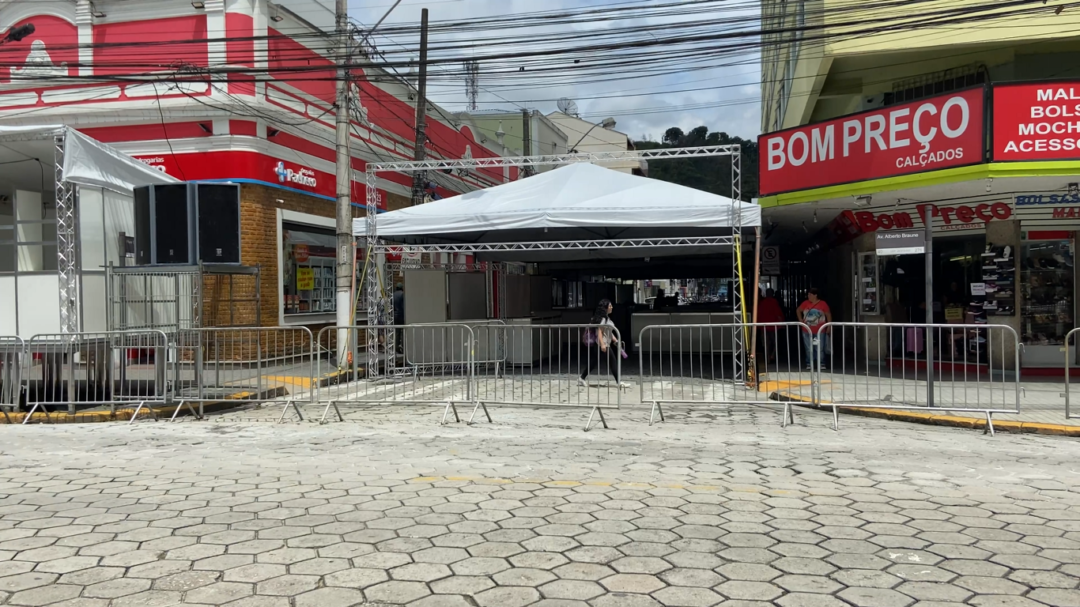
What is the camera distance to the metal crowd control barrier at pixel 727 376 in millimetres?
9781

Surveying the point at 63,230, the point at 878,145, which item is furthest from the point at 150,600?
the point at 878,145

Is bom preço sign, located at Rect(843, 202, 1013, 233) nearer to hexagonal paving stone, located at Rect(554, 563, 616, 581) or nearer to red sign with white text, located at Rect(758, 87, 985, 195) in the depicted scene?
red sign with white text, located at Rect(758, 87, 985, 195)

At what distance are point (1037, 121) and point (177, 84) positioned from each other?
15979mm

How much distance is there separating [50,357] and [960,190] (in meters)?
14.2

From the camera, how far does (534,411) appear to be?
1057cm

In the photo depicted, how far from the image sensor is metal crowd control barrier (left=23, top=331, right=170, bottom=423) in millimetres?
10211

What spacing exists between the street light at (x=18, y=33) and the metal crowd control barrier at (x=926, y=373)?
18380 millimetres

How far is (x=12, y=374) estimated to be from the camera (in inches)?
404

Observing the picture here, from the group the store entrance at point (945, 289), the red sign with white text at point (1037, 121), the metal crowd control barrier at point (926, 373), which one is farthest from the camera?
the store entrance at point (945, 289)

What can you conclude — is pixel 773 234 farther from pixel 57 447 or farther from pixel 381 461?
pixel 57 447

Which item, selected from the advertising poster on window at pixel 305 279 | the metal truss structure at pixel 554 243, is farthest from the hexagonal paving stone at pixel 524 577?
the advertising poster on window at pixel 305 279

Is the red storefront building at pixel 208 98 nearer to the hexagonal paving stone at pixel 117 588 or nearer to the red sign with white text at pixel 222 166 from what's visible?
the red sign with white text at pixel 222 166

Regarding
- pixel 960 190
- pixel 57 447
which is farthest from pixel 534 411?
pixel 960 190

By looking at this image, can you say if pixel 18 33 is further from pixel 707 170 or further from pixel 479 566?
pixel 707 170
